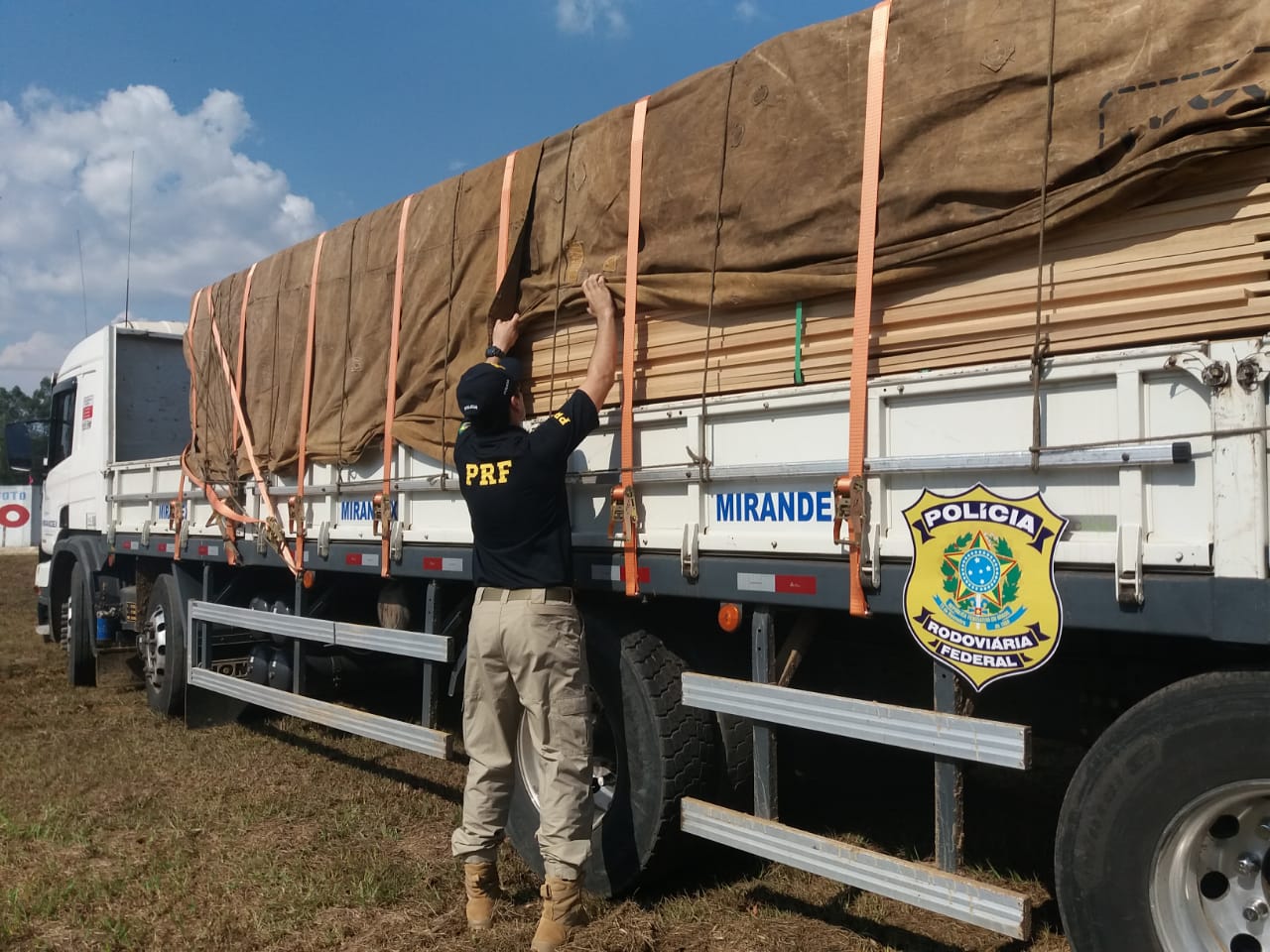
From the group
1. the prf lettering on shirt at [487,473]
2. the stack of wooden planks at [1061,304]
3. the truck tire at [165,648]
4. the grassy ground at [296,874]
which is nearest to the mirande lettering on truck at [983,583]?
the stack of wooden planks at [1061,304]

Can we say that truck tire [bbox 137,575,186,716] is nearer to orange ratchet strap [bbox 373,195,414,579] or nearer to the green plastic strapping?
orange ratchet strap [bbox 373,195,414,579]

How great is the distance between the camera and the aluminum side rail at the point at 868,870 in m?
2.88

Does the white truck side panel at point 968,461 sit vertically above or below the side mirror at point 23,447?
below

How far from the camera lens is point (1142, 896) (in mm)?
2646

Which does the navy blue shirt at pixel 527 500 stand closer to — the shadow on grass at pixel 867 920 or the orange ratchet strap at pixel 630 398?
Result: the orange ratchet strap at pixel 630 398

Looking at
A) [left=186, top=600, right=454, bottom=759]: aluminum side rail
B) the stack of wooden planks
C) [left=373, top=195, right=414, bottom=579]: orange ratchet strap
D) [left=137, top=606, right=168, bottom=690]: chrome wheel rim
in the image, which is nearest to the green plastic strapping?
the stack of wooden planks

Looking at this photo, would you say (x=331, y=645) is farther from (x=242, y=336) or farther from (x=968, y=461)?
(x=968, y=461)

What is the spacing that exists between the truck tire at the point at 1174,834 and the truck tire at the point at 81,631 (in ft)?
27.1

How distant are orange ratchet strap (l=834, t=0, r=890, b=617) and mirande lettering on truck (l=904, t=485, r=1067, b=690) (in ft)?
0.55

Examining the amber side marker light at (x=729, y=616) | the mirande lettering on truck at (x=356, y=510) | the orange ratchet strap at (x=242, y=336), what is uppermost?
the orange ratchet strap at (x=242, y=336)

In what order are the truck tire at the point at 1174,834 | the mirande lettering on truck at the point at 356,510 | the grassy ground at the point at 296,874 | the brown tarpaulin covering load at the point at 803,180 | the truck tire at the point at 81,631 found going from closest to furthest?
the truck tire at the point at 1174,834 < the brown tarpaulin covering load at the point at 803,180 < the grassy ground at the point at 296,874 < the mirande lettering on truck at the point at 356,510 < the truck tire at the point at 81,631

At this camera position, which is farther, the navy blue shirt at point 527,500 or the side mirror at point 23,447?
the side mirror at point 23,447

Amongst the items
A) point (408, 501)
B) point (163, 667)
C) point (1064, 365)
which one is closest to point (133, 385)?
point (163, 667)

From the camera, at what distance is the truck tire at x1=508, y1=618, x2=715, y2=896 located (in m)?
3.86
